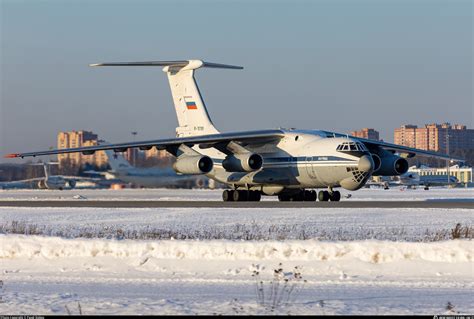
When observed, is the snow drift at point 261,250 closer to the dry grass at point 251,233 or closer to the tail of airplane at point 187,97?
the dry grass at point 251,233

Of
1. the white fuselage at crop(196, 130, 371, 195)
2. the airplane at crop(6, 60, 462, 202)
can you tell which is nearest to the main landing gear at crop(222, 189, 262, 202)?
the airplane at crop(6, 60, 462, 202)

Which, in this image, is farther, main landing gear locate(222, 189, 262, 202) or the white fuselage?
main landing gear locate(222, 189, 262, 202)

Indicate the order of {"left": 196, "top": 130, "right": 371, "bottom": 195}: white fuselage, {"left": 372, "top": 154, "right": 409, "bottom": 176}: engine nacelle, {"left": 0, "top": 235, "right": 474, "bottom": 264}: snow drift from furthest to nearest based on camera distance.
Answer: {"left": 372, "top": 154, "right": 409, "bottom": 176}: engine nacelle → {"left": 196, "top": 130, "right": 371, "bottom": 195}: white fuselage → {"left": 0, "top": 235, "right": 474, "bottom": 264}: snow drift

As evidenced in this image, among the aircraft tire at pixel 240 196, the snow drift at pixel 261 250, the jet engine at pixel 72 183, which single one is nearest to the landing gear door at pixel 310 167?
the aircraft tire at pixel 240 196

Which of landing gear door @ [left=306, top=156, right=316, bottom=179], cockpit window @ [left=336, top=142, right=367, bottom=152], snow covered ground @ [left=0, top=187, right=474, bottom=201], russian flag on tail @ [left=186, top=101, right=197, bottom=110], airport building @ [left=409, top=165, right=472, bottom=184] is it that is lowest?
airport building @ [left=409, top=165, right=472, bottom=184]

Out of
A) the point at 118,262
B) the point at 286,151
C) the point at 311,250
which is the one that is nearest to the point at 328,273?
the point at 311,250

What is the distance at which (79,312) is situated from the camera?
8.38 meters

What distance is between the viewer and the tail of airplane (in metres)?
36.5

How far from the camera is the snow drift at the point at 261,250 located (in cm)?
1268

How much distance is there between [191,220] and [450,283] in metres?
11.1

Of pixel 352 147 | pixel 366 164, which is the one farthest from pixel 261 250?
pixel 352 147

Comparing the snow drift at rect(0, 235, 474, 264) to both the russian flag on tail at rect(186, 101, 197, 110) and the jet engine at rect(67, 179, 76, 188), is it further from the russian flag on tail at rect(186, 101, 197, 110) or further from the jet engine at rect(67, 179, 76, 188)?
the jet engine at rect(67, 179, 76, 188)

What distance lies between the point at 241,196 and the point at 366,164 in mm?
6147

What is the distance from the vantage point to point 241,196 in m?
34.3
